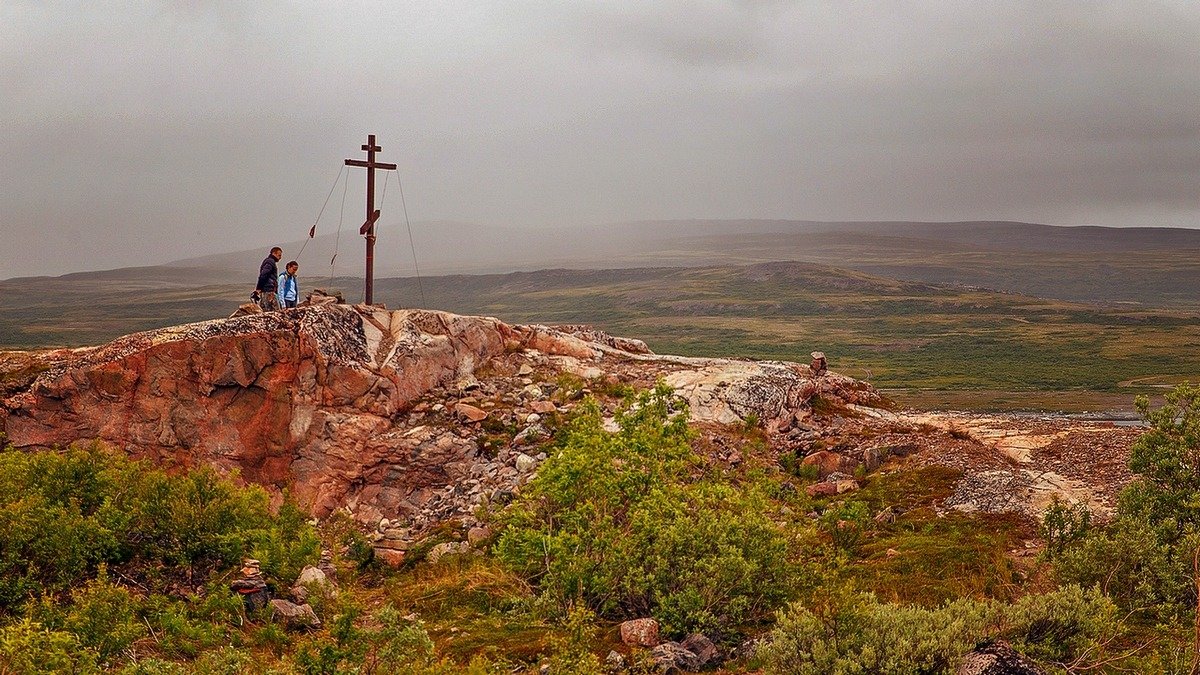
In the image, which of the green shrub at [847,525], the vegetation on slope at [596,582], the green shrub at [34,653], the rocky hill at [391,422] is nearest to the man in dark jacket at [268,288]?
the rocky hill at [391,422]

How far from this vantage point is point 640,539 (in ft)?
39.4

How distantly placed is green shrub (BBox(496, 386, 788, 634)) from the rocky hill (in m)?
5.71

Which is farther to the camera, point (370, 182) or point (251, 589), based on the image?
point (370, 182)

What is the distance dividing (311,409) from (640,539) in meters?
12.1

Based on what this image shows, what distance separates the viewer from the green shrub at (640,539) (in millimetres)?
11383

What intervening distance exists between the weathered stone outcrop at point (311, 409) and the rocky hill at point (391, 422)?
4 cm

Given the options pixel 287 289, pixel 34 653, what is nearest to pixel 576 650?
pixel 34 653

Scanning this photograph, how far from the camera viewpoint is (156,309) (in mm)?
177750

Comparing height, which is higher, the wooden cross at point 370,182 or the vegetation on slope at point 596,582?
the wooden cross at point 370,182

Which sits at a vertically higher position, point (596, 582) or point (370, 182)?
point (370, 182)

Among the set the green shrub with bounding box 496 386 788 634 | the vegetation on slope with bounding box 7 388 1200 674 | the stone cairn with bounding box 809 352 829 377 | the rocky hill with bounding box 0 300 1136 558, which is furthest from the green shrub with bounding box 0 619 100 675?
the stone cairn with bounding box 809 352 829 377

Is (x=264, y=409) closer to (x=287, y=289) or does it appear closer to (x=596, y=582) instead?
(x=287, y=289)

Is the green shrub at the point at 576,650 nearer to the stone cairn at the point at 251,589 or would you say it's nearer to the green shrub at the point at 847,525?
the stone cairn at the point at 251,589

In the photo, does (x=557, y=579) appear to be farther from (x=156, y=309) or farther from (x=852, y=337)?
(x=156, y=309)
